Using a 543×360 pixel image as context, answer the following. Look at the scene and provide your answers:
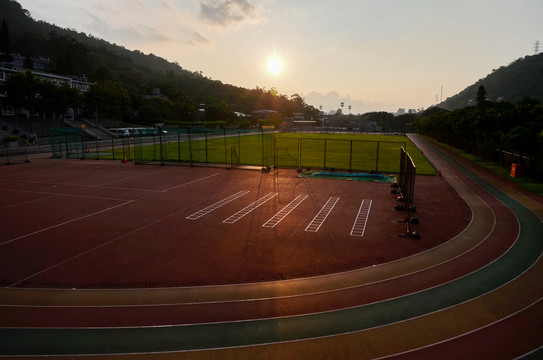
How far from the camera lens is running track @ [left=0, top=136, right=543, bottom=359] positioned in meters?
7.58

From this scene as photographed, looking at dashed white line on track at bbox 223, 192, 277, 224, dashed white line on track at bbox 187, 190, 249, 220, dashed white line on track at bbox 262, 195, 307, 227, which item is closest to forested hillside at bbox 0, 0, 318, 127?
→ dashed white line on track at bbox 187, 190, 249, 220

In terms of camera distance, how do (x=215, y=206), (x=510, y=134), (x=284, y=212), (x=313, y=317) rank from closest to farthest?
(x=313, y=317), (x=284, y=212), (x=215, y=206), (x=510, y=134)

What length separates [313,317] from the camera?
883 centimetres

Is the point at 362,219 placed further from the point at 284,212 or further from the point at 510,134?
the point at 510,134

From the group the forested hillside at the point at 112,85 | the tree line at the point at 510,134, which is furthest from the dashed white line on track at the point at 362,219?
the forested hillside at the point at 112,85

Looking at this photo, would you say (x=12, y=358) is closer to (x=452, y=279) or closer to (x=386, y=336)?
(x=386, y=336)

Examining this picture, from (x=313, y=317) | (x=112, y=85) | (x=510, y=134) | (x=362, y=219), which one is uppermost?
(x=112, y=85)

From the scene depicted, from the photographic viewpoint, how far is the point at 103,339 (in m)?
7.86

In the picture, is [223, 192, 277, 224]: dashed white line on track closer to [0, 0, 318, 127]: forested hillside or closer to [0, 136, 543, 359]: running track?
[0, 136, 543, 359]: running track

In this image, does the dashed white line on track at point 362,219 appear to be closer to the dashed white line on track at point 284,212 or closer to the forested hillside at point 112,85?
the dashed white line on track at point 284,212

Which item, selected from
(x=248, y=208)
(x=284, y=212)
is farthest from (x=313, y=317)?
(x=248, y=208)

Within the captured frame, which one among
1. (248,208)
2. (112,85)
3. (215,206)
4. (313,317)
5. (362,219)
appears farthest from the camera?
(112,85)

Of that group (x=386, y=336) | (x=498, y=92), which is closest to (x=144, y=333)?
(x=386, y=336)

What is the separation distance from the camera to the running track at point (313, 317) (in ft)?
24.9
